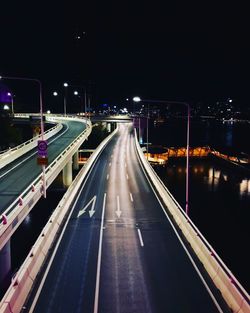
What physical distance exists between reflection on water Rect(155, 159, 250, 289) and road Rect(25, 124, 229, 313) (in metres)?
10.4

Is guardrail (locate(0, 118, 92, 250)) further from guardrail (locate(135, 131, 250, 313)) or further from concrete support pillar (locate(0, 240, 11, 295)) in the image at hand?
guardrail (locate(135, 131, 250, 313))

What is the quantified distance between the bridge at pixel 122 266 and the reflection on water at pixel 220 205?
32.7 ft

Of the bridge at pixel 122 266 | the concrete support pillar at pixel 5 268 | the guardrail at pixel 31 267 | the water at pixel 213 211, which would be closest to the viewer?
→ the guardrail at pixel 31 267

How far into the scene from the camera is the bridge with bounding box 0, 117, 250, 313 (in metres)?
14.2

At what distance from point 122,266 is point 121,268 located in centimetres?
26

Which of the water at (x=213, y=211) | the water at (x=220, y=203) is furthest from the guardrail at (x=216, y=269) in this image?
the water at (x=213, y=211)

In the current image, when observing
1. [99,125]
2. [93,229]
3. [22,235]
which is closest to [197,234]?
[93,229]

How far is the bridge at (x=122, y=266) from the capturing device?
1420cm

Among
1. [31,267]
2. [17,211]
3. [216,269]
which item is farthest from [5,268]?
[216,269]

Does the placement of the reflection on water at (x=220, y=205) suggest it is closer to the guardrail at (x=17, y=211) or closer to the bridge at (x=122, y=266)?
the bridge at (x=122, y=266)

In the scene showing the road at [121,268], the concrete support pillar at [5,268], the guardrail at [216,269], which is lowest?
the concrete support pillar at [5,268]

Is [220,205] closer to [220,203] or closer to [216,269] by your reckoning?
[220,203]

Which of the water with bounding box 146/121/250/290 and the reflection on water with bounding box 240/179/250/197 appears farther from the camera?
the reflection on water with bounding box 240/179/250/197

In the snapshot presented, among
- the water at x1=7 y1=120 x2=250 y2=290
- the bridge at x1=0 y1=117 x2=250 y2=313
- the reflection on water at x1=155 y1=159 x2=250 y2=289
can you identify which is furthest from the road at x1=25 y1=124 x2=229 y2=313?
the reflection on water at x1=155 y1=159 x2=250 y2=289
